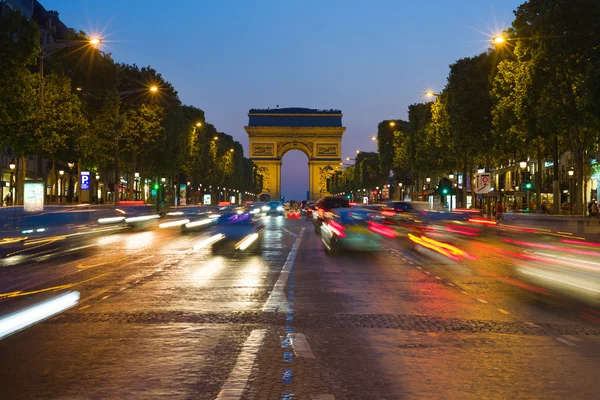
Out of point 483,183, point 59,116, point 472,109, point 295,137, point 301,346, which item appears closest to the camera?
point 301,346

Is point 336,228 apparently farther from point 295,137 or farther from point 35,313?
point 295,137

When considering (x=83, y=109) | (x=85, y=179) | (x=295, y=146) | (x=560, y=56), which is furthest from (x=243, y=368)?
(x=295, y=146)

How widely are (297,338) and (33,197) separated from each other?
1389 inches

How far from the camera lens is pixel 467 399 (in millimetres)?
6340

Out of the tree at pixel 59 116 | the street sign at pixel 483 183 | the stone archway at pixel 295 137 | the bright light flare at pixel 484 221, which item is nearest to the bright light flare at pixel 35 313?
the tree at pixel 59 116

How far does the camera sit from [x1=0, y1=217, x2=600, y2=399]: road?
22.2 feet

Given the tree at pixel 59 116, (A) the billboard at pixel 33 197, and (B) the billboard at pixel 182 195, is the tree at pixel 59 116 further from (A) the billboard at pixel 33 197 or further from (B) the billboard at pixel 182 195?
(B) the billboard at pixel 182 195

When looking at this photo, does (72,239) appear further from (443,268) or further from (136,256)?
(443,268)

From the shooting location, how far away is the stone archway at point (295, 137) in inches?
6649

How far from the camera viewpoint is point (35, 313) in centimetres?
1113

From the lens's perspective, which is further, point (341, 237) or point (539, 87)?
point (539, 87)

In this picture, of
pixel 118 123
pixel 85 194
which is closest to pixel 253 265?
pixel 118 123

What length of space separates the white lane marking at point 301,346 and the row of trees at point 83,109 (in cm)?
2827

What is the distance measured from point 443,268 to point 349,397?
13354mm
